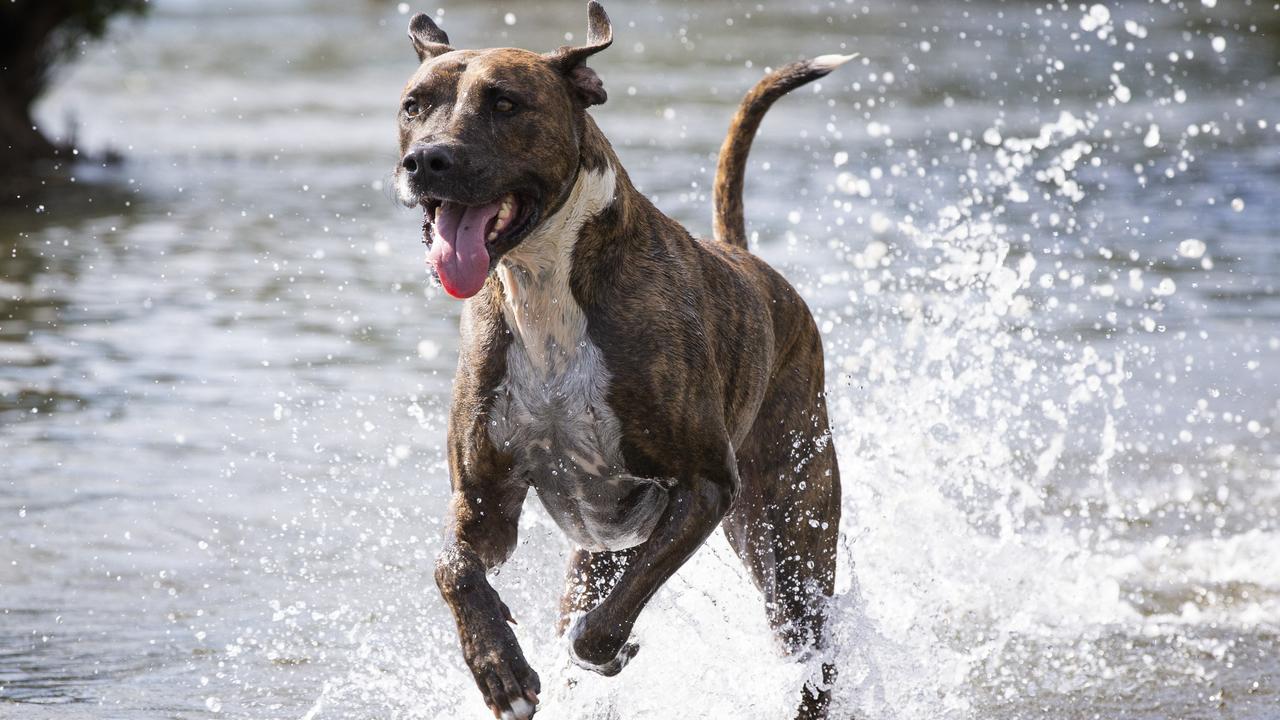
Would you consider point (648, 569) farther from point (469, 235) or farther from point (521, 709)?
point (469, 235)

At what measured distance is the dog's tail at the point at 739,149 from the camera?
17.4 feet

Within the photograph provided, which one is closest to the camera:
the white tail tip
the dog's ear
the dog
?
the dog

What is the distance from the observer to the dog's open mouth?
3805 mm

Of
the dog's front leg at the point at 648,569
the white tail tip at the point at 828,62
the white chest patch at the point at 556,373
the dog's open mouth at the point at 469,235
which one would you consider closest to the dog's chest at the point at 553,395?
the white chest patch at the point at 556,373

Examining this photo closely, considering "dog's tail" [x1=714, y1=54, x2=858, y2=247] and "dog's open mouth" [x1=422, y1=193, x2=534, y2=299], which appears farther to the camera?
"dog's tail" [x1=714, y1=54, x2=858, y2=247]

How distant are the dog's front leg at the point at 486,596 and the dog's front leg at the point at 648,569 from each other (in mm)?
175

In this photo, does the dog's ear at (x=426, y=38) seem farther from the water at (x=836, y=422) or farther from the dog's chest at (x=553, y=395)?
the water at (x=836, y=422)

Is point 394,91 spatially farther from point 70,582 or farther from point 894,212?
point 70,582

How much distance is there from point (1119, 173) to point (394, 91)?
35.6 ft

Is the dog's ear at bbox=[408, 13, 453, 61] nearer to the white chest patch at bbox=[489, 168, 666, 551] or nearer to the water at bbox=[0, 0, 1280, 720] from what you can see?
the white chest patch at bbox=[489, 168, 666, 551]

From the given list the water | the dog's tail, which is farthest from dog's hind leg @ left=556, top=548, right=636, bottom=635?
the dog's tail

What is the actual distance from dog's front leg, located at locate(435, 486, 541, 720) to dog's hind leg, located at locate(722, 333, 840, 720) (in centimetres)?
86

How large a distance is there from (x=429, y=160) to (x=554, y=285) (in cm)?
53

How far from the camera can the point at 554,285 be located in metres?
A: 4.13
